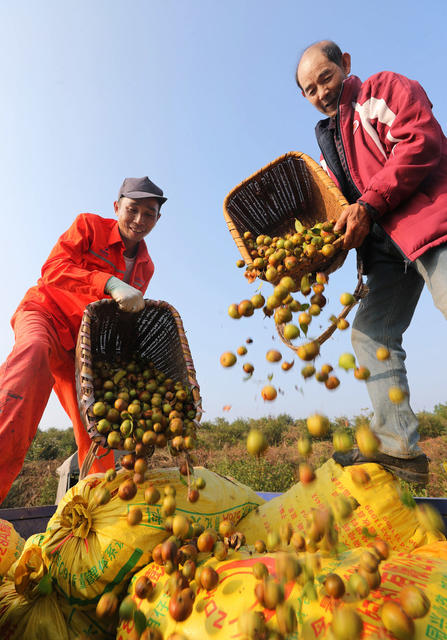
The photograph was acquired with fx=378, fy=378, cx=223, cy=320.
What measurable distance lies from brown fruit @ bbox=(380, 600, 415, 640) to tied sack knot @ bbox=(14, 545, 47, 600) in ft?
4.41

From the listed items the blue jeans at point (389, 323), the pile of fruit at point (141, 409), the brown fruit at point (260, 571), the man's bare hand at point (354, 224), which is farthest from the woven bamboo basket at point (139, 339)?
the man's bare hand at point (354, 224)

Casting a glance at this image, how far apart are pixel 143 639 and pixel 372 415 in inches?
57.8

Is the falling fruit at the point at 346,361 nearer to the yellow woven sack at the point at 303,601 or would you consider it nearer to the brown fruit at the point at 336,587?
the yellow woven sack at the point at 303,601

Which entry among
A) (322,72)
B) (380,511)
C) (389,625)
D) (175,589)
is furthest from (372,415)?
(322,72)

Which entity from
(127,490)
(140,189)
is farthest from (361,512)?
(140,189)

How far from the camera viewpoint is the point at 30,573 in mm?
1622

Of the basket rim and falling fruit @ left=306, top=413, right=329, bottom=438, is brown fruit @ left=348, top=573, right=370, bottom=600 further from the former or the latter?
the basket rim

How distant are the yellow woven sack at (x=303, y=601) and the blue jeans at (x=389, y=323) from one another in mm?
646

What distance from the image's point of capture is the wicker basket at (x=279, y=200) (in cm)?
272

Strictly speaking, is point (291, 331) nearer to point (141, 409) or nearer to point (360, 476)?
point (360, 476)

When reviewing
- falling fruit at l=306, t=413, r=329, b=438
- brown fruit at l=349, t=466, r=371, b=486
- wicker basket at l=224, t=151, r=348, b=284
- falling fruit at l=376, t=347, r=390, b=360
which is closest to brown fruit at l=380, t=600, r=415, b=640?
falling fruit at l=306, t=413, r=329, b=438

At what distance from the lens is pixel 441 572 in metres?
1.23

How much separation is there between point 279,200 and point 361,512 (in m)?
2.32

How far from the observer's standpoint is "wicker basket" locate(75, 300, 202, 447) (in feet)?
7.79
